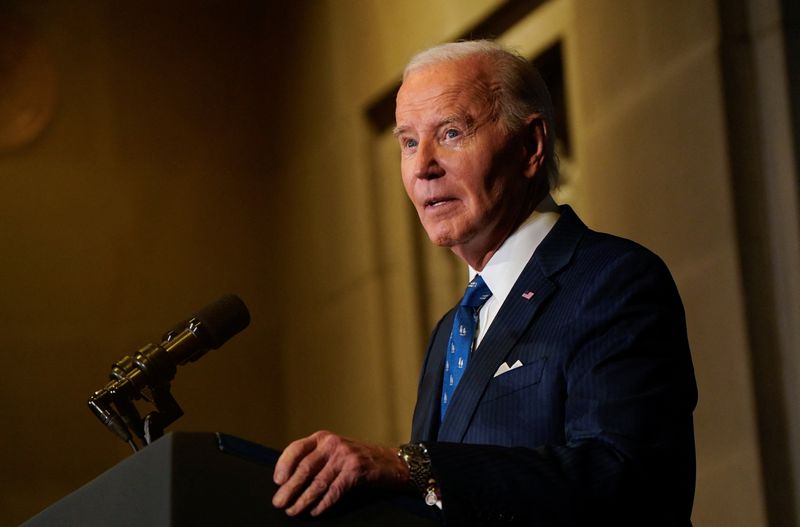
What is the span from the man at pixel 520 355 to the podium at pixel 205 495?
0.08 ft

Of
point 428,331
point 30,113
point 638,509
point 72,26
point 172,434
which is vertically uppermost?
point 72,26

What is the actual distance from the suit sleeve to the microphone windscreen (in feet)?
1.78

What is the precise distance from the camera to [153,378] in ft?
6.57

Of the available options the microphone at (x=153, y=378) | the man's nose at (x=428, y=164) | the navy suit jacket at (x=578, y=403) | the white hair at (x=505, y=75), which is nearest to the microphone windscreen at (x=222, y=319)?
the microphone at (x=153, y=378)

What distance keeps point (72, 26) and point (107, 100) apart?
1.34 feet

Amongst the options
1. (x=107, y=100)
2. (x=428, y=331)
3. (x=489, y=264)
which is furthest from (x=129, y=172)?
(x=489, y=264)

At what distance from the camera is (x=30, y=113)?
5871 millimetres

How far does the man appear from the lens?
1680 millimetres

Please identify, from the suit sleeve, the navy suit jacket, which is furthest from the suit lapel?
the suit sleeve

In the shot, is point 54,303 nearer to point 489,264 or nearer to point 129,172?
point 129,172

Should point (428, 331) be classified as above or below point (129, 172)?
below

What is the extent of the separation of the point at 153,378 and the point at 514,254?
784 mm

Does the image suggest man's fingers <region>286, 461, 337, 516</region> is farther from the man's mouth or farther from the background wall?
the background wall

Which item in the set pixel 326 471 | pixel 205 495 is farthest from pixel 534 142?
pixel 205 495
